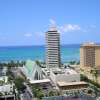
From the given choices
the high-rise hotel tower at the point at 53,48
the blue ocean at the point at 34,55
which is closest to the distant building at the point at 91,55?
the high-rise hotel tower at the point at 53,48

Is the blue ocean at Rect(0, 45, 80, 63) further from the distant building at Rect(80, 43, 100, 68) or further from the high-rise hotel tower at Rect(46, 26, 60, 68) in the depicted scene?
the high-rise hotel tower at Rect(46, 26, 60, 68)

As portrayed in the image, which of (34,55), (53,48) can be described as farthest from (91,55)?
(34,55)

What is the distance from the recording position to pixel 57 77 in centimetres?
3306

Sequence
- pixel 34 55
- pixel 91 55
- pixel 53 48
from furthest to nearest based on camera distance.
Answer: pixel 34 55, pixel 91 55, pixel 53 48

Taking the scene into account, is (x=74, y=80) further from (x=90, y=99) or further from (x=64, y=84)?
(x=90, y=99)

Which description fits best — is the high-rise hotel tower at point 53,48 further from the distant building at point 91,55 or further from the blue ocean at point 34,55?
the blue ocean at point 34,55

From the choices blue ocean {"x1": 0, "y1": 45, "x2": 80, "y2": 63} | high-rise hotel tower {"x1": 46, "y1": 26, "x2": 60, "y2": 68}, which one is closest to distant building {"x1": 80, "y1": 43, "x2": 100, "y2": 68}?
high-rise hotel tower {"x1": 46, "y1": 26, "x2": 60, "y2": 68}

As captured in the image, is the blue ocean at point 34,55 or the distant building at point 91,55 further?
the blue ocean at point 34,55

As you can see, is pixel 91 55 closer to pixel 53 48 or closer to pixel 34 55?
pixel 53 48

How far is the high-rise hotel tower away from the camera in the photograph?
40.4m

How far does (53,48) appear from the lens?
4044cm

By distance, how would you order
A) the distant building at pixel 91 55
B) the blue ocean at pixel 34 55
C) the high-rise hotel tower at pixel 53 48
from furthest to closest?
the blue ocean at pixel 34 55
the distant building at pixel 91 55
the high-rise hotel tower at pixel 53 48

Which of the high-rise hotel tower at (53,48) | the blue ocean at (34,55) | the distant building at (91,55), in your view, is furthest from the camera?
the blue ocean at (34,55)

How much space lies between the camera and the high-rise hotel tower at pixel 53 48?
40.4m
